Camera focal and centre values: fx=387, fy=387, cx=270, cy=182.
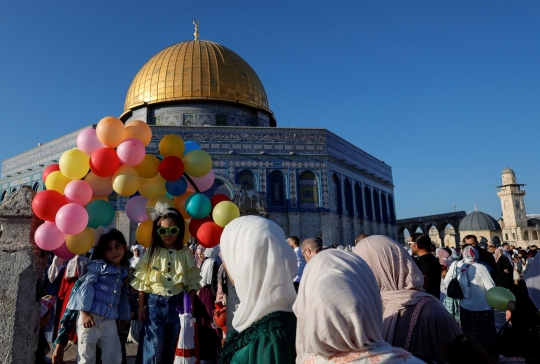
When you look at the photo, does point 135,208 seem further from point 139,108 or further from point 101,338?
point 139,108

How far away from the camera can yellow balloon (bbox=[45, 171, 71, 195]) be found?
387 cm

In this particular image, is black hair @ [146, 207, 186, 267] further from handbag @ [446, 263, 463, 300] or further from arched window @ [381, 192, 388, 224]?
arched window @ [381, 192, 388, 224]

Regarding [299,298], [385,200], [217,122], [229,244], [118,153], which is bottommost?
[299,298]

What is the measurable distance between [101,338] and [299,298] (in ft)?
7.33

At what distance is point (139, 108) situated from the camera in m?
22.0

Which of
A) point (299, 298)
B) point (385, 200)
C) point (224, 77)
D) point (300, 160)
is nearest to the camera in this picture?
point (299, 298)

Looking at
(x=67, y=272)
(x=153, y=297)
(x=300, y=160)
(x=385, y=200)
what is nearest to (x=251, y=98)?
(x=300, y=160)

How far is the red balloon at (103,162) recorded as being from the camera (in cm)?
384

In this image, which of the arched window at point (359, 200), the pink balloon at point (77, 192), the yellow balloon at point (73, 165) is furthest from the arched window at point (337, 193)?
the pink balloon at point (77, 192)

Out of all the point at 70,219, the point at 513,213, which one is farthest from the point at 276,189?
the point at 513,213

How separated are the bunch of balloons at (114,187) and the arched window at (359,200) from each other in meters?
19.7

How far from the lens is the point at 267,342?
5.37 feet

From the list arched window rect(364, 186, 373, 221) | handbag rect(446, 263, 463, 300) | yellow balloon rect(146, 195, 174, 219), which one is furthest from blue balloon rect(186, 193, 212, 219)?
arched window rect(364, 186, 373, 221)

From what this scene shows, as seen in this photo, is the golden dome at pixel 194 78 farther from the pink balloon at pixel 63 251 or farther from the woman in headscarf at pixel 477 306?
the woman in headscarf at pixel 477 306
